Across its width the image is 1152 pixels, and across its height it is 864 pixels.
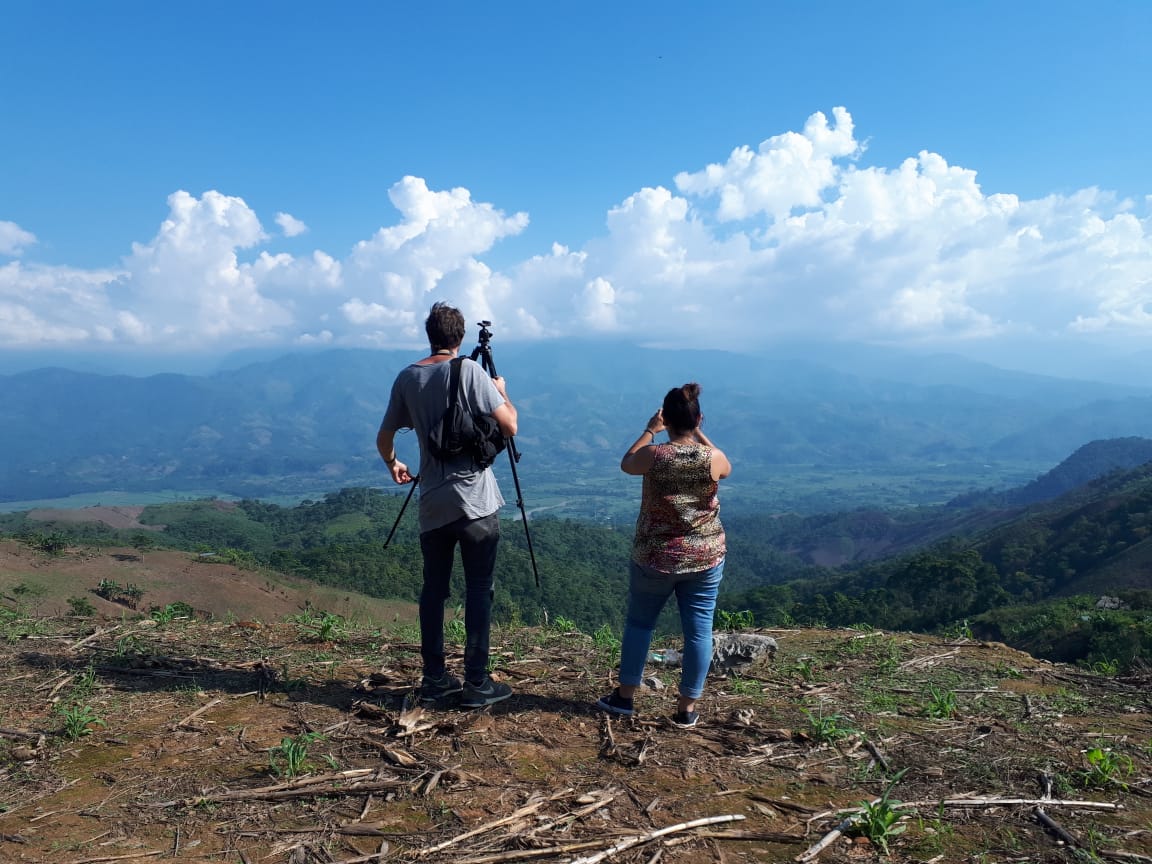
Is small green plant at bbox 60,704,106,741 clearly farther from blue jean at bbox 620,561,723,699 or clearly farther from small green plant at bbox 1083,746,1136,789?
small green plant at bbox 1083,746,1136,789

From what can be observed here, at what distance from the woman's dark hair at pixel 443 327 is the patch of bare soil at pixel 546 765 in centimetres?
240

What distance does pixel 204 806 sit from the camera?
3291 mm

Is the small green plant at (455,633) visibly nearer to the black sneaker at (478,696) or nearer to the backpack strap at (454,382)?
the black sneaker at (478,696)

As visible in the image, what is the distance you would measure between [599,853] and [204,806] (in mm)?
1952

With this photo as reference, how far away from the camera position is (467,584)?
4.52m

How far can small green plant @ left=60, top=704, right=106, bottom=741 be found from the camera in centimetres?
404

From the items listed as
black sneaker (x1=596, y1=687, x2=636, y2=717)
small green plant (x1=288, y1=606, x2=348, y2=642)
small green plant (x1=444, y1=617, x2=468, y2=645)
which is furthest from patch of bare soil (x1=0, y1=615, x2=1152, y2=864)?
small green plant (x1=444, y1=617, x2=468, y2=645)

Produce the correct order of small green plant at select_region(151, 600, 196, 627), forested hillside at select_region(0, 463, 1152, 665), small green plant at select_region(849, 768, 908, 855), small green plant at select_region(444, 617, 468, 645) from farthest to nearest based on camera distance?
1. forested hillside at select_region(0, 463, 1152, 665)
2. small green plant at select_region(151, 600, 196, 627)
3. small green plant at select_region(444, 617, 468, 645)
4. small green plant at select_region(849, 768, 908, 855)

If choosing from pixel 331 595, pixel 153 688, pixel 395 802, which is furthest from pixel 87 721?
pixel 331 595

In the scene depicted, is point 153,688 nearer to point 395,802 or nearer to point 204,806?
point 204,806

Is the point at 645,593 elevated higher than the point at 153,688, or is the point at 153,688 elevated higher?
the point at 645,593

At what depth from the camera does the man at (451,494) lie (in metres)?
4.29

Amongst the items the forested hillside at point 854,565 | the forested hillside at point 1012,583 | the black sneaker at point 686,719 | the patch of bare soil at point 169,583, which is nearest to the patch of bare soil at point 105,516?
the forested hillside at point 854,565

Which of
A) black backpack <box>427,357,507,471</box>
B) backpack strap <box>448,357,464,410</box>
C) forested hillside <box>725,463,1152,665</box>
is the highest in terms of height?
backpack strap <box>448,357,464,410</box>
